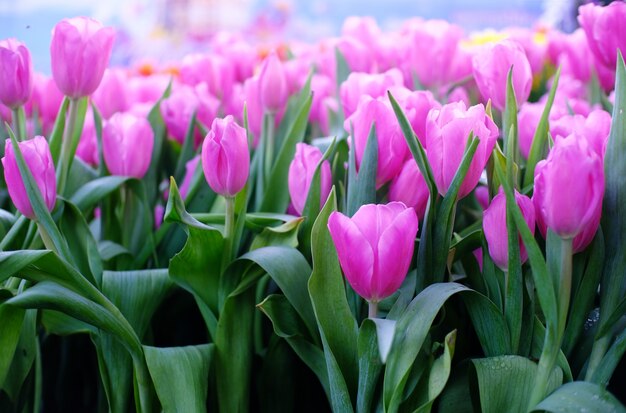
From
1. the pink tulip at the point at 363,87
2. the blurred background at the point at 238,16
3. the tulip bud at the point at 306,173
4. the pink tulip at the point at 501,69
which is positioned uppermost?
the pink tulip at the point at 501,69

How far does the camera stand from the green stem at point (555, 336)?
442 millimetres

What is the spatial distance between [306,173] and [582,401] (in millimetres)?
238

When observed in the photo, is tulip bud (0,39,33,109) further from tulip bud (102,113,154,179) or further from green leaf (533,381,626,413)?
green leaf (533,381,626,413)

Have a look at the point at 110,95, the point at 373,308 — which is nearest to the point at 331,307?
the point at 373,308

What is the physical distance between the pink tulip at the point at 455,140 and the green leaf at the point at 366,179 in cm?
4

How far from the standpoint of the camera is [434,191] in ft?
1.60

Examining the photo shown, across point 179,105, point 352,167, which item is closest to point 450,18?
point 179,105

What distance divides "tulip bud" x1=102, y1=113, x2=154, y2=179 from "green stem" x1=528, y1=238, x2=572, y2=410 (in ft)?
1.15

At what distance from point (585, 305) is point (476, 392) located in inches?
3.3

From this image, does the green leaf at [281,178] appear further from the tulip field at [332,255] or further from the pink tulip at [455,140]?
the pink tulip at [455,140]

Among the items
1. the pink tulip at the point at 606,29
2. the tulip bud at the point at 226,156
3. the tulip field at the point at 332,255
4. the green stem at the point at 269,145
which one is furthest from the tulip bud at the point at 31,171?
the pink tulip at the point at 606,29

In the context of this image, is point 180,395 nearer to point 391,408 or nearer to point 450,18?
point 391,408

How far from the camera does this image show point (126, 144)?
2.15 ft

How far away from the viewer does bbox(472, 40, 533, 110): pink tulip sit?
57 centimetres
